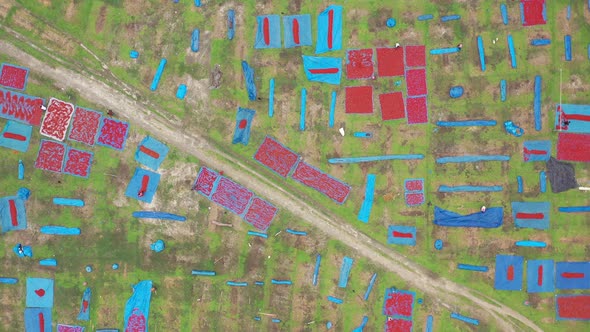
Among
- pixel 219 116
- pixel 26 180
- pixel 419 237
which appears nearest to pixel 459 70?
pixel 419 237

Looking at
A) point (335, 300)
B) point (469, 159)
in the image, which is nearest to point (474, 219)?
point (469, 159)

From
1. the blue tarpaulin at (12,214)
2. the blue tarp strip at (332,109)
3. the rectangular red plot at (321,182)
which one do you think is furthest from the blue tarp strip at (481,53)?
the blue tarpaulin at (12,214)

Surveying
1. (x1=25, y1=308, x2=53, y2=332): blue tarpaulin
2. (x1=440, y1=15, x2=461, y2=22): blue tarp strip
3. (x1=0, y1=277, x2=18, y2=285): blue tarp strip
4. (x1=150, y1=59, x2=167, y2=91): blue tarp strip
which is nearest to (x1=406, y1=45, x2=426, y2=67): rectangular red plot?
(x1=440, y1=15, x2=461, y2=22): blue tarp strip

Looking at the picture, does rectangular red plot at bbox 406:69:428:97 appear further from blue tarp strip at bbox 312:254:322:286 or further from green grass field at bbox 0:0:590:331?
blue tarp strip at bbox 312:254:322:286

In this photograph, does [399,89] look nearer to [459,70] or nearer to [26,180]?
[459,70]

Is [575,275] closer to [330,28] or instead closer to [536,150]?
[536,150]

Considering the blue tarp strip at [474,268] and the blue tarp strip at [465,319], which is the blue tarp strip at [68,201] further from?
the blue tarp strip at [465,319]
